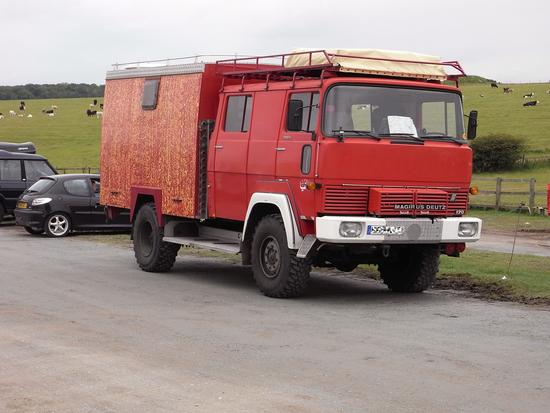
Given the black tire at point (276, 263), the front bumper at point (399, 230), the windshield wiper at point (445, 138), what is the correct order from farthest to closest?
1. the windshield wiper at point (445, 138)
2. the black tire at point (276, 263)
3. the front bumper at point (399, 230)

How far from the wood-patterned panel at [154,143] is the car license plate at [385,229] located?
3.51 m

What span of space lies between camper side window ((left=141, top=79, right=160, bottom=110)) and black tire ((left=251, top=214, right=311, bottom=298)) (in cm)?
359

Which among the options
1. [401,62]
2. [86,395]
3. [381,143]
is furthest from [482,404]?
[401,62]

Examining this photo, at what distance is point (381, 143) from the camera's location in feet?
41.7

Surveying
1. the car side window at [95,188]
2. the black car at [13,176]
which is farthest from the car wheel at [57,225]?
the black car at [13,176]

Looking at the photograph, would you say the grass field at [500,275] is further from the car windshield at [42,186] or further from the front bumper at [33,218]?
the car windshield at [42,186]

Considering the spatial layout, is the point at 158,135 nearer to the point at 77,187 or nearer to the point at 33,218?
the point at 33,218

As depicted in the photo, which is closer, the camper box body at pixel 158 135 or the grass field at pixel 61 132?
the camper box body at pixel 158 135

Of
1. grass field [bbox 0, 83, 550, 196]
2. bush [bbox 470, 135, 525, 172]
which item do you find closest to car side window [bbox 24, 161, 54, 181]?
grass field [bbox 0, 83, 550, 196]

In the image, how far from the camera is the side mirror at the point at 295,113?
42.2 ft

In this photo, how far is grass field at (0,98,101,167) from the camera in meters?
80.9

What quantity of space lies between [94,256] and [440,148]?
26.6 feet

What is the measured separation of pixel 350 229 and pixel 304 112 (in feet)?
5.30

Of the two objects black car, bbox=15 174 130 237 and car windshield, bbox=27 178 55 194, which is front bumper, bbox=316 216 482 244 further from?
car windshield, bbox=27 178 55 194
